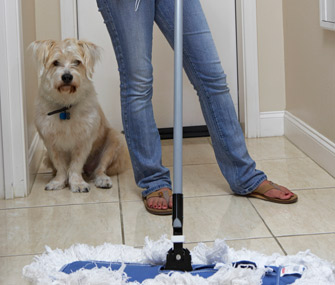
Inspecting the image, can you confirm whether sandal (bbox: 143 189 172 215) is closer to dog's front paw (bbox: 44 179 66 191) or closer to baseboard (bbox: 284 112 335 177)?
dog's front paw (bbox: 44 179 66 191)

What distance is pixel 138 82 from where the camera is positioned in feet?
7.60

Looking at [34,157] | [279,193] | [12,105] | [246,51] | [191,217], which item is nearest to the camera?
[191,217]

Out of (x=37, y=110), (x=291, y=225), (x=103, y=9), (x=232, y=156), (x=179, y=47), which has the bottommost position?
(x=291, y=225)

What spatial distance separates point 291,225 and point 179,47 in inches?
33.6

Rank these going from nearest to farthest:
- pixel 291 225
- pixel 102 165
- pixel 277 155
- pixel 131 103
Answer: pixel 291 225 < pixel 131 103 < pixel 102 165 < pixel 277 155

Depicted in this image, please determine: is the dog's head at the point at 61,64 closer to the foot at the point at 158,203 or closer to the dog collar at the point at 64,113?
the dog collar at the point at 64,113

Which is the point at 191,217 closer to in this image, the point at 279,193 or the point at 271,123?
the point at 279,193

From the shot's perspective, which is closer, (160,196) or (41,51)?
(160,196)

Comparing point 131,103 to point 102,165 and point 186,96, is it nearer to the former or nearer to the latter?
point 102,165

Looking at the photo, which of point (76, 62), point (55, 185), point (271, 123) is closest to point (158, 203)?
point (55, 185)

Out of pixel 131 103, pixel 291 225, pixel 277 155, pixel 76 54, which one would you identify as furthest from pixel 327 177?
pixel 76 54

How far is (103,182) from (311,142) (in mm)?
999

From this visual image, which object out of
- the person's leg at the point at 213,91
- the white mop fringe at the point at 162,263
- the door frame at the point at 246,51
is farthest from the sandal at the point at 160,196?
the door frame at the point at 246,51

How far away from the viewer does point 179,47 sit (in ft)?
5.19
